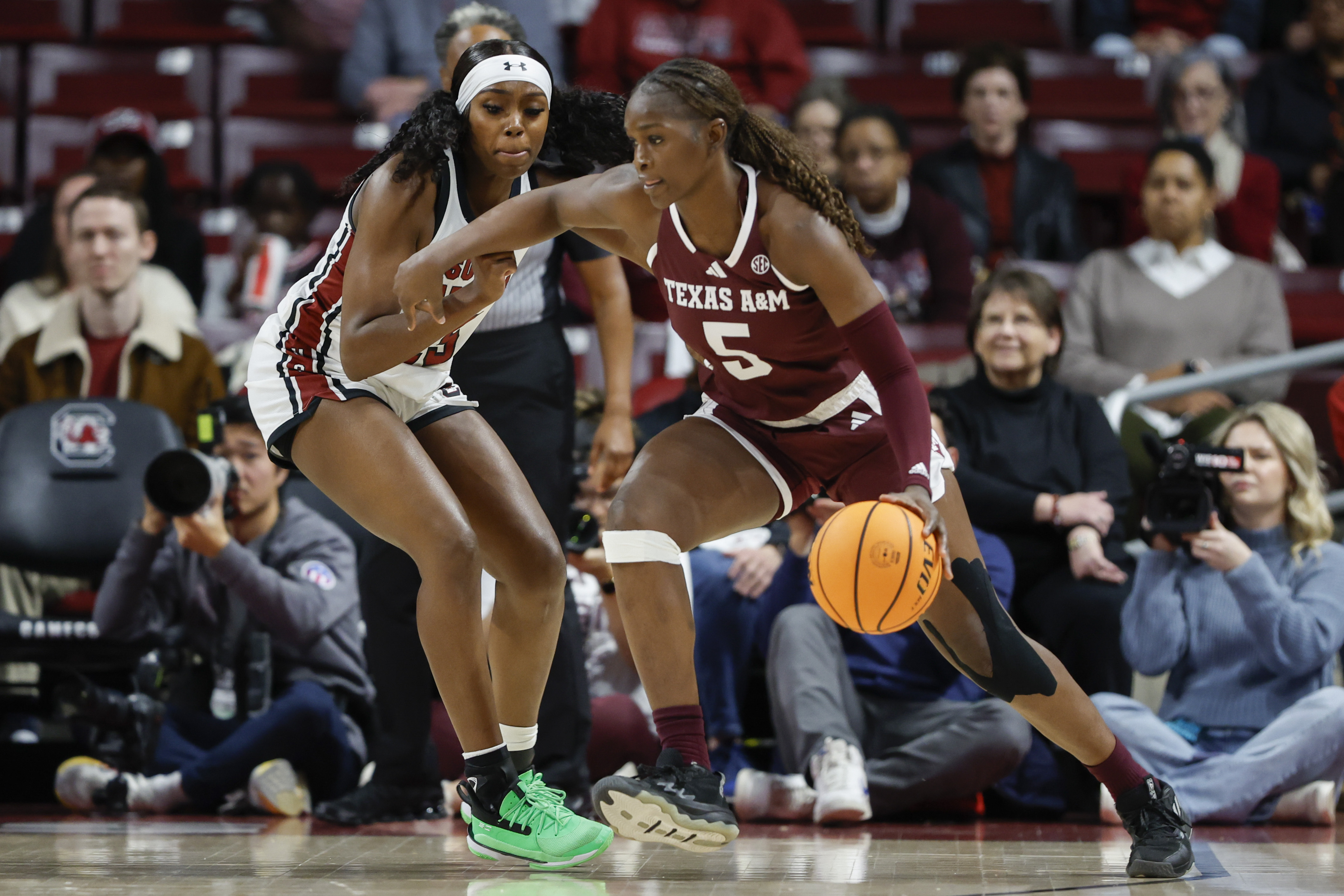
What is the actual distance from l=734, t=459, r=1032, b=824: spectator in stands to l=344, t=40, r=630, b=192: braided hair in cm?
135

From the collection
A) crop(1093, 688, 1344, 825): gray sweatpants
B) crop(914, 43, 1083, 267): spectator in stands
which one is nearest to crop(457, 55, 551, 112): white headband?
crop(1093, 688, 1344, 825): gray sweatpants

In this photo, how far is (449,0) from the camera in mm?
7645

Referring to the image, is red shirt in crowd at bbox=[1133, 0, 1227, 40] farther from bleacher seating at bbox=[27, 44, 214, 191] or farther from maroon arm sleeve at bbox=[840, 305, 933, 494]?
maroon arm sleeve at bbox=[840, 305, 933, 494]

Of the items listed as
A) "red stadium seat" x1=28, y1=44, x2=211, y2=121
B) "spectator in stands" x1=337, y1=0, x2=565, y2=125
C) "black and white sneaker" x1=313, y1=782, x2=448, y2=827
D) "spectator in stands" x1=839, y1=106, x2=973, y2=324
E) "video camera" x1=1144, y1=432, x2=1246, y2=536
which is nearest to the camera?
"black and white sneaker" x1=313, y1=782, x2=448, y2=827

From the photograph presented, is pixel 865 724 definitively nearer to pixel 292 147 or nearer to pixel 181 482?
pixel 181 482

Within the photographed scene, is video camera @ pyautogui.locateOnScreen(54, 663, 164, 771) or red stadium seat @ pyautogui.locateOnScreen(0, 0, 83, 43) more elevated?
red stadium seat @ pyautogui.locateOnScreen(0, 0, 83, 43)

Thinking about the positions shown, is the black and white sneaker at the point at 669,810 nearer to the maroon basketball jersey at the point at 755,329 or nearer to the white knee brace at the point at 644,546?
the white knee brace at the point at 644,546

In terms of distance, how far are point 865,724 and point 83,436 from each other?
2.61 metres

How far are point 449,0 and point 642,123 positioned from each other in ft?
16.2

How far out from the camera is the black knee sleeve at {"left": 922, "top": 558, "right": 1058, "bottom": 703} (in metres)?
3.27

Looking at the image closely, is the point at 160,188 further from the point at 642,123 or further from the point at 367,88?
the point at 642,123

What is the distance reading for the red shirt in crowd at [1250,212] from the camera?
6797 mm

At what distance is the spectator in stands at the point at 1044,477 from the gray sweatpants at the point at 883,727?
1.31ft

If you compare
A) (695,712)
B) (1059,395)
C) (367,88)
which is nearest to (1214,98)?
(1059,395)
